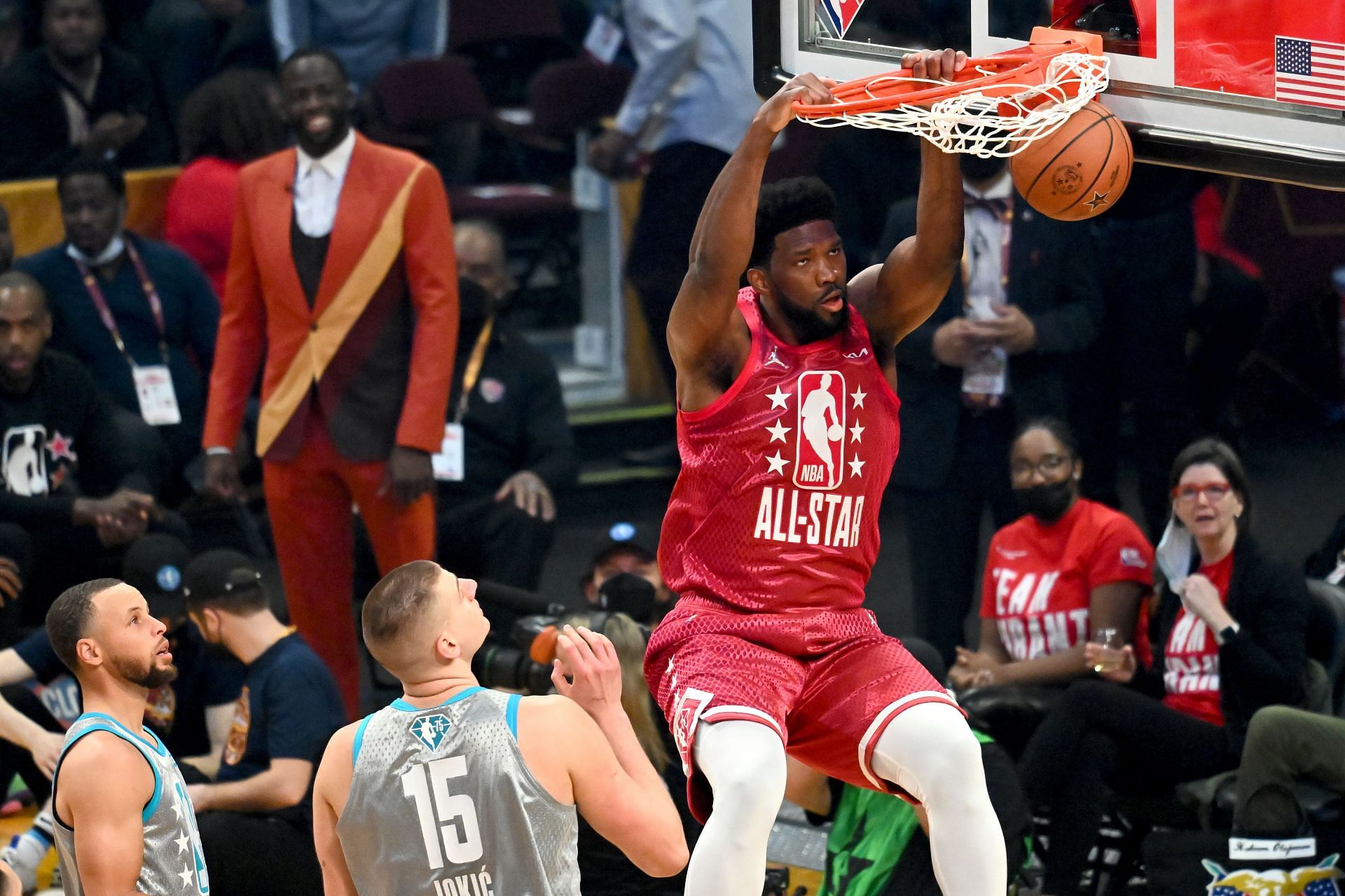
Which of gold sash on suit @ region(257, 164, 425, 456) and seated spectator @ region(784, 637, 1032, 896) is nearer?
seated spectator @ region(784, 637, 1032, 896)

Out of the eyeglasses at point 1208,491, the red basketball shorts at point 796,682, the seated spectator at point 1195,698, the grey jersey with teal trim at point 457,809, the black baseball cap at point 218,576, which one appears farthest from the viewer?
the black baseball cap at point 218,576

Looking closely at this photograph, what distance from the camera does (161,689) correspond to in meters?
6.84

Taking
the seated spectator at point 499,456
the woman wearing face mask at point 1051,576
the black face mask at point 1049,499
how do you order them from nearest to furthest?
the woman wearing face mask at point 1051,576, the black face mask at point 1049,499, the seated spectator at point 499,456

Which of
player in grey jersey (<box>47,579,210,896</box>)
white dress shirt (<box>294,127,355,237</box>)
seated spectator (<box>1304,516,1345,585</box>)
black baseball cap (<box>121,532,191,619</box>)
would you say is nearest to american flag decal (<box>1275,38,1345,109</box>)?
seated spectator (<box>1304,516,1345,585</box>)

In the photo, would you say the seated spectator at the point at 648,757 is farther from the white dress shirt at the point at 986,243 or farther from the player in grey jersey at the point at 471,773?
the white dress shirt at the point at 986,243

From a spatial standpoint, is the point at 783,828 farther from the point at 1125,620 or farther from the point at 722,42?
the point at 722,42

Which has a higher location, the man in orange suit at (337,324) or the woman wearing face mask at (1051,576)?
the man in orange suit at (337,324)

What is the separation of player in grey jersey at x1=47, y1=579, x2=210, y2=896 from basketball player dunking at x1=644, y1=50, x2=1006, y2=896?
109 centimetres

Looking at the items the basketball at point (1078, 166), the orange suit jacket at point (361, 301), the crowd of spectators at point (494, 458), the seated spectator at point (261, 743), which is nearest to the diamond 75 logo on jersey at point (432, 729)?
the basketball at point (1078, 166)

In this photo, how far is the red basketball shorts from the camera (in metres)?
4.37

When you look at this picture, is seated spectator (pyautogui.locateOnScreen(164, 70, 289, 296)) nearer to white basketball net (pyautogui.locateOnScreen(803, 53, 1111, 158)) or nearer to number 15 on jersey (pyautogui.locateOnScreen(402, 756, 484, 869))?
white basketball net (pyautogui.locateOnScreen(803, 53, 1111, 158))

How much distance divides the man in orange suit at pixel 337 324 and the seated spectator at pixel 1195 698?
7.89 ft

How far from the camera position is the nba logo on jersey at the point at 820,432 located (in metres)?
4.49

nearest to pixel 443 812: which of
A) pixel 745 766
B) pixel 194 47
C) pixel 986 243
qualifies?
pixel 745 766
